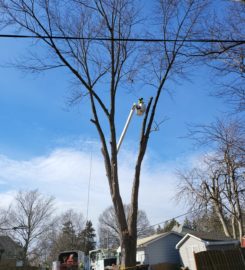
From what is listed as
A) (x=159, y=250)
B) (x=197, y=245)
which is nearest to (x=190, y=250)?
(x=197, y=245)

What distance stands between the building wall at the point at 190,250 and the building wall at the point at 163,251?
2.14 metres

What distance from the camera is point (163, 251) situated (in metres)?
31.1

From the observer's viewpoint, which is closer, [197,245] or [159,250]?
[197,245]

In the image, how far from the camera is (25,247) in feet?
176

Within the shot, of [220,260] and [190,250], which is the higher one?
[190,250]

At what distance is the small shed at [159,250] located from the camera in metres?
30.0

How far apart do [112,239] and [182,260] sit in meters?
46.1

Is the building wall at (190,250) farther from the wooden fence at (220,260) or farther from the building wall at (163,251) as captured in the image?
the wooden fence at (220,260)

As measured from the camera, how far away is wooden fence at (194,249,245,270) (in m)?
11.6

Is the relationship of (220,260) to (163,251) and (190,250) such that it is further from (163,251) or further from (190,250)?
(163,251)

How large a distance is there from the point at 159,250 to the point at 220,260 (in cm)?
1964

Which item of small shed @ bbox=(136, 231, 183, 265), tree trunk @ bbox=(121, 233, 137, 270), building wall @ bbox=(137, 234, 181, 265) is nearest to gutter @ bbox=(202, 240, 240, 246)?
small shed @ bbox=(136, 231, 183, 265)

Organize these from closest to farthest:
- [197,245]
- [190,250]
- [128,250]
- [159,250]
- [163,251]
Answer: [128,250] → [197,245] → [190,250] → [159,250] → [163,251]

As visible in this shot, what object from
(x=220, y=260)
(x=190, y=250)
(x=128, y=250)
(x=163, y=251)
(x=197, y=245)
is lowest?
(x=128, y=250)
